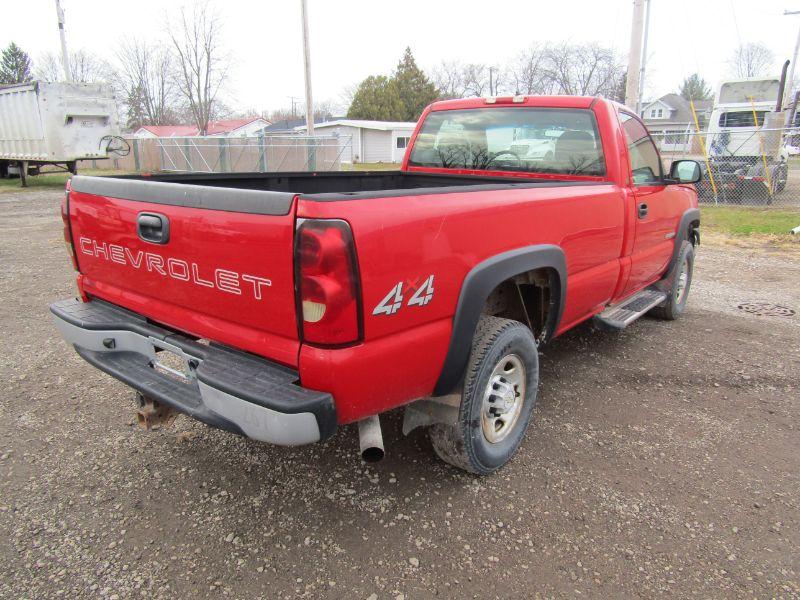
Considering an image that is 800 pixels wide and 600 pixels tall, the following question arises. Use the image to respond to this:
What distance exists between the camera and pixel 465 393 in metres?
2.55

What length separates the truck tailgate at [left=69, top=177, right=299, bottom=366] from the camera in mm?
1991

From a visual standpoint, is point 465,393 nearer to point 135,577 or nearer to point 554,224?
point 554,224

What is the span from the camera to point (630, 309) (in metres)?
4.22

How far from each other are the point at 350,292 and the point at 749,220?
41.2 feet

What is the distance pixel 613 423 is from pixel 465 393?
4.59ft

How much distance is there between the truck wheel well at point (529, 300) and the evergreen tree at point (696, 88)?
82.3 m

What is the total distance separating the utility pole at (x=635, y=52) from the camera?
11500 mm

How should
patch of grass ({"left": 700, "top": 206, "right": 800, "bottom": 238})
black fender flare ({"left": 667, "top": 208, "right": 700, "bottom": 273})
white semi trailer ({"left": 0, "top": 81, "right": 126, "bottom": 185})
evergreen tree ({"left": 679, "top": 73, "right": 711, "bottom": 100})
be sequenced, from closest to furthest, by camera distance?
1. black fender flare ({"left": 667, "top": 208, "right": 700, "bottom": 273})
2. patch of grass ({"left": 700, "top": 206, "right": 800, "bottom": 238})
3. white semi trailer ({"left": 0, "top": 81, "right": 126, "bottom": 185})
4. evergreen tree ({"left": 679, "top": 73, "right": 711, "bottom": 100})

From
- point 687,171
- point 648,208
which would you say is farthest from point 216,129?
point 648,208

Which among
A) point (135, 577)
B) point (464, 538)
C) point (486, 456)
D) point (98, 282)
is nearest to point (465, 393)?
point (486, 456)

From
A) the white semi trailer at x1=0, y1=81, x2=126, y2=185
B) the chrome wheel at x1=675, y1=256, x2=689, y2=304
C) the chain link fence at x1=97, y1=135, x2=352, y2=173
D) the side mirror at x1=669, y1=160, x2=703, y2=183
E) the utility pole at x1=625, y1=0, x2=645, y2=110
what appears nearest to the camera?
the side mirror at x1=669, y1=160, x2=703, y2=183

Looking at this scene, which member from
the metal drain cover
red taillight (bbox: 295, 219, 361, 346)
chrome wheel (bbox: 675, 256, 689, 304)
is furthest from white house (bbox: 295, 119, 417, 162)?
red taillight (bbox: 295, 219, 361, 346)

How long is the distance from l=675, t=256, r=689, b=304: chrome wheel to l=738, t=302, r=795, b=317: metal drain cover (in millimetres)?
815

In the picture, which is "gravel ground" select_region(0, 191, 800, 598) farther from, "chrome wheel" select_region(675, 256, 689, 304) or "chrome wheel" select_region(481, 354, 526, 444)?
"chrome wheel" select_region(675, 256, 689, 304)
